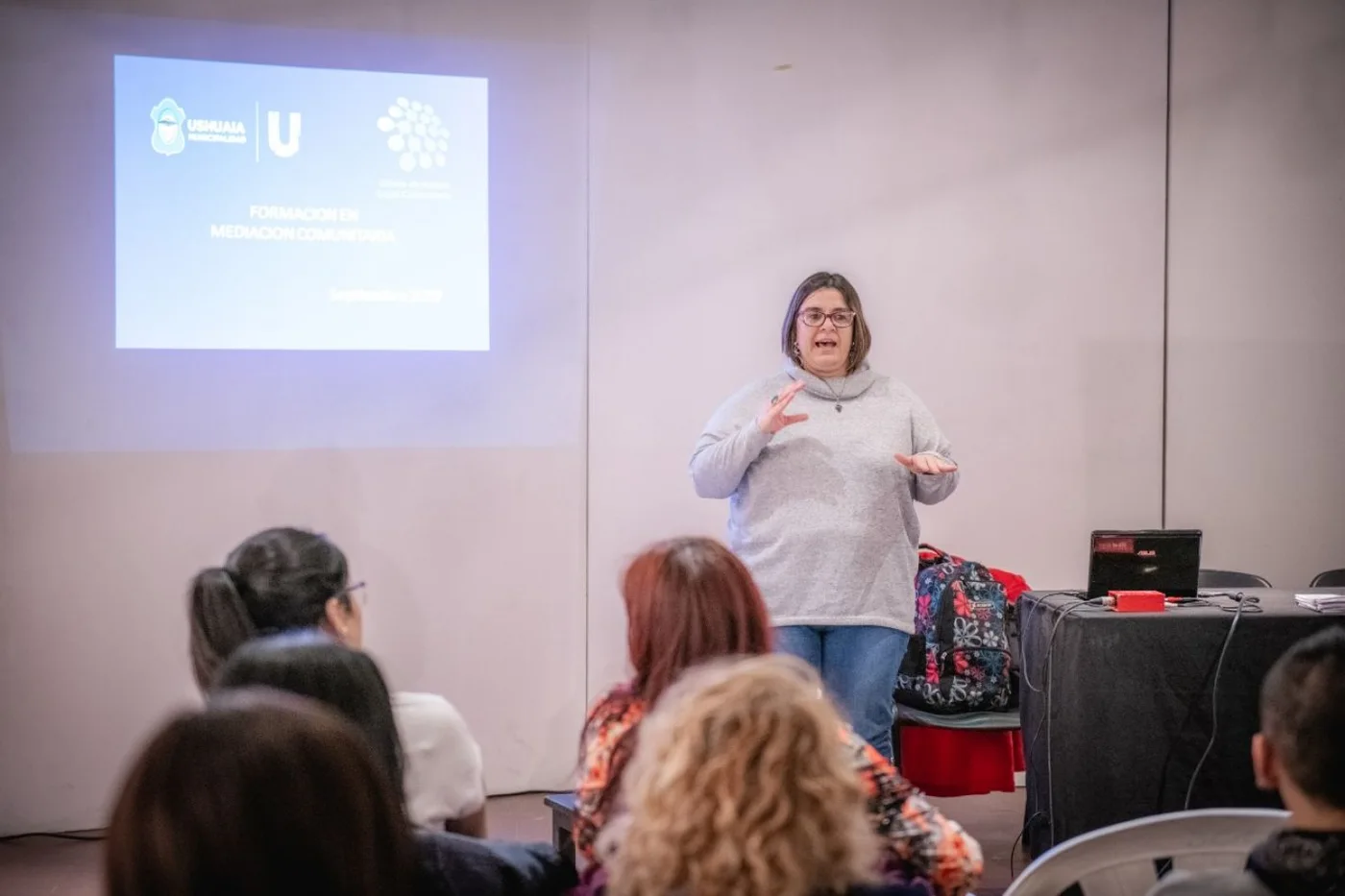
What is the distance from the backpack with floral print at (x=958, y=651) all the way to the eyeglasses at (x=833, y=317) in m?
1.02

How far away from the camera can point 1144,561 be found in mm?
3354

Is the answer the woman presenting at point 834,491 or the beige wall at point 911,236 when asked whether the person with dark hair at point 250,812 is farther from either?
the beige wall at point 911,236

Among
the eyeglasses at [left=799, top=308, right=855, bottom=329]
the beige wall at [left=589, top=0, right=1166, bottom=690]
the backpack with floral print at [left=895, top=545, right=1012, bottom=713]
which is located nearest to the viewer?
the eyeglasses at [left=799, top=308, right=855, bottom=329]

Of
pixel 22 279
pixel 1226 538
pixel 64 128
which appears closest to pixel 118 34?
pixel 64 128

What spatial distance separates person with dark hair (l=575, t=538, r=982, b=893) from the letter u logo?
2703 millimetres

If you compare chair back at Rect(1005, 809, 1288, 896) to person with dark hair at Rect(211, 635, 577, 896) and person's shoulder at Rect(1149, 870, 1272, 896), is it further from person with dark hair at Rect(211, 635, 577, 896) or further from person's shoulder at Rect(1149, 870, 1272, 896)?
person with dark hair at Rect(211, 635, 577, 896)

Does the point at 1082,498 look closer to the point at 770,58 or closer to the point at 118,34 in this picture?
the point at 770,58

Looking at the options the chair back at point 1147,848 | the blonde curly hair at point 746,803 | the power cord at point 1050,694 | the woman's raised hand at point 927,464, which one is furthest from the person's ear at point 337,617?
the power cord at point 1050,694

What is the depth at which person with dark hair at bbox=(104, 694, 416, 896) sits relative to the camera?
3.50ft

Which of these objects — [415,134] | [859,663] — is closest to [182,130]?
[415,134]

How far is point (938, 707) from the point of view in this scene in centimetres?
404

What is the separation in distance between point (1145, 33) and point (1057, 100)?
425mm

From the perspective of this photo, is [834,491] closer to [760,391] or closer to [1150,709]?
[760,391]

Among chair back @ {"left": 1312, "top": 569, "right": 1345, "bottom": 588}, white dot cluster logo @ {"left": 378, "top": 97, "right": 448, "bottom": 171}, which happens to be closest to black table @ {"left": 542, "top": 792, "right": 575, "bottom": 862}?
white dot cluster logo @ {"left": 378, "top": 97, "right": 448, "bottom": 171}
